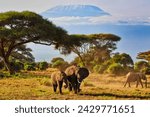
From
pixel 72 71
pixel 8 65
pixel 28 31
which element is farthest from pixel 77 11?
pixel 8 65

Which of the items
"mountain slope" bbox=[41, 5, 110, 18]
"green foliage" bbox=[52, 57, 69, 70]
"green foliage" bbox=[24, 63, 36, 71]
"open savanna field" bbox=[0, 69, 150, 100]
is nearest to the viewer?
"open savanna field" bbox=[0, 69, 150, 100]

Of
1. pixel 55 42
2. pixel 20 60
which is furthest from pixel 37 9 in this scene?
pixel 20 60

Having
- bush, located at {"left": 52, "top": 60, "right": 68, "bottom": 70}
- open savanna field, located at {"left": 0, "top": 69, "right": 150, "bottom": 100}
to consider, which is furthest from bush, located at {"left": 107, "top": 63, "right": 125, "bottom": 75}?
bush, located at {"left": 52, "top": 60, "right": 68, "bottom": 70}

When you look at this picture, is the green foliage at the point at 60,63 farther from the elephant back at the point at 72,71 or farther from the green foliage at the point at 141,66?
the elephant back at the point at 72,71

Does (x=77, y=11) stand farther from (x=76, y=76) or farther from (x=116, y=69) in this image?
(x=116, y=69)

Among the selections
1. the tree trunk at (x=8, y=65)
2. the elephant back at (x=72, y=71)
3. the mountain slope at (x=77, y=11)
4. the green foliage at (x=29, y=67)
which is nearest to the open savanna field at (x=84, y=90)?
the elephant back at (x=72, y=71)

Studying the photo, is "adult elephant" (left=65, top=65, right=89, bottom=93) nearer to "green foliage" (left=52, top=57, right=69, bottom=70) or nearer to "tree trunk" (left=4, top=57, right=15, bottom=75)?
"green foliage" (left=52, top=57, right=69, bottom=70)
